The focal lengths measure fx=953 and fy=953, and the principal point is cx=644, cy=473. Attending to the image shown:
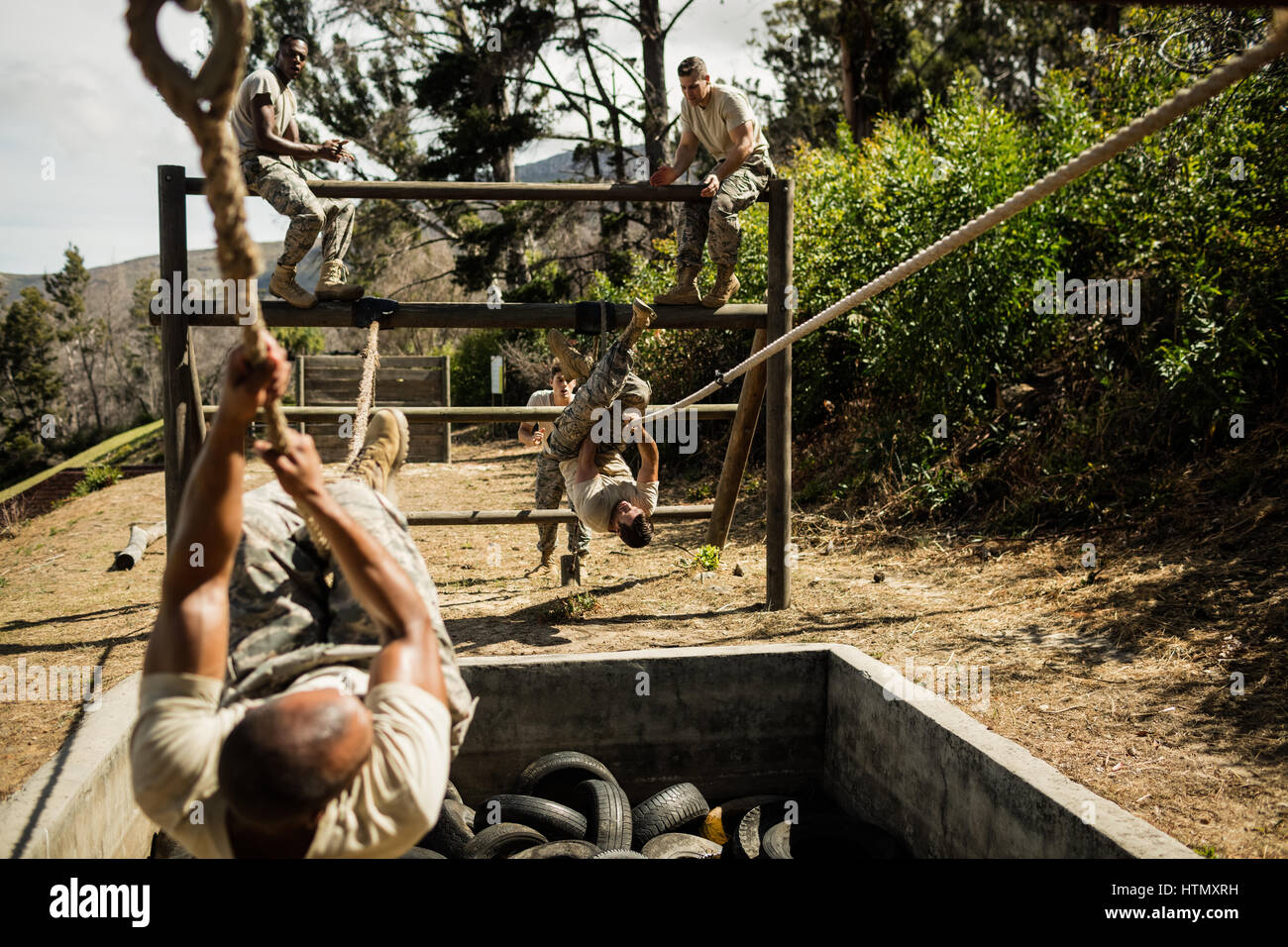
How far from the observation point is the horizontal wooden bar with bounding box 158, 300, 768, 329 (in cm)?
539

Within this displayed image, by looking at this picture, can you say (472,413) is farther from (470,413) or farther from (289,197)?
(289,197)

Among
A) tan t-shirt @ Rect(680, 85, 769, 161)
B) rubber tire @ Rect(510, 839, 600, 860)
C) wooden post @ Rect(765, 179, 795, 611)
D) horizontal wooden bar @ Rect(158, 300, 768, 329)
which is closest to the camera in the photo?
rubber tire @ Rect(510, 839, 600, 860)

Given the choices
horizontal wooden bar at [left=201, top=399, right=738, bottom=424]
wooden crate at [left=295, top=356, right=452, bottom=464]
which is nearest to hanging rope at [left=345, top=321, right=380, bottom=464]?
horizontal wooden bar at [left=201, top=399, right=738, bottom=424]

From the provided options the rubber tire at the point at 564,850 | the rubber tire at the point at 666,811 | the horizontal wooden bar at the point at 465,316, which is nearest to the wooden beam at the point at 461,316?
the horizontal wooden bar at the point at 465,316

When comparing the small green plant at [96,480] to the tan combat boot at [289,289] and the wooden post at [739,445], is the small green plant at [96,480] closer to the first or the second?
the tan combat boot at [289,289]

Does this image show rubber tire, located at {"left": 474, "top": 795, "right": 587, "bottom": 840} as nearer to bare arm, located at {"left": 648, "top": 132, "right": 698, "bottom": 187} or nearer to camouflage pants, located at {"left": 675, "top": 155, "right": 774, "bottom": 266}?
camouflage pants, located at {"left": 675, "top": 155, "right": 774, "bottom": 266}

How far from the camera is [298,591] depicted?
9.11 feet

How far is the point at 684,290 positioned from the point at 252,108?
2701 millimetres

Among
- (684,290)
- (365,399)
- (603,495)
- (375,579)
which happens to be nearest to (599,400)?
(603,495)

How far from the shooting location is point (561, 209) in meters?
20.3

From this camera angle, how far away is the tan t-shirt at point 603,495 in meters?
5.45

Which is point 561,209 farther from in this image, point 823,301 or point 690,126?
point 690,126

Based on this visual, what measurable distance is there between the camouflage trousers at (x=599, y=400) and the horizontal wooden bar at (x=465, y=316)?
43 cm

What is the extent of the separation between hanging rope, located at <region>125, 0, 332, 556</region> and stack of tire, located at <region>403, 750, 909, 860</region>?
2318 mm
